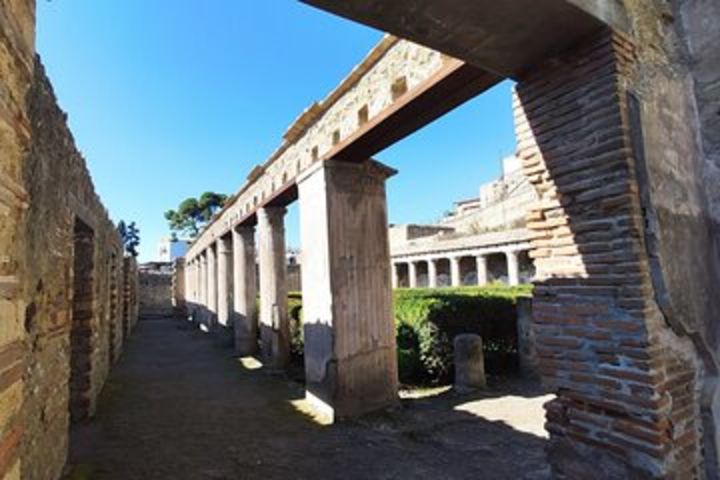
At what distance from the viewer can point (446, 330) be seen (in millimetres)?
7867

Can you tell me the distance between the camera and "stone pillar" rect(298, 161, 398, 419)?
5.93 metres

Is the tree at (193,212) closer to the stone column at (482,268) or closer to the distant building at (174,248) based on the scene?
the distant building at (174,248)

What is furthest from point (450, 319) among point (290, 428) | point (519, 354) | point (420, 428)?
point (290, 428)

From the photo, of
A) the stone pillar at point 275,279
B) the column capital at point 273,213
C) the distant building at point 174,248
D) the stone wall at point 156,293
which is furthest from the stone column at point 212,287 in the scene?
the distant building at point 174,248

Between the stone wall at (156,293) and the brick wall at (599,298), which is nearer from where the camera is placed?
the brick wall at (599,298)

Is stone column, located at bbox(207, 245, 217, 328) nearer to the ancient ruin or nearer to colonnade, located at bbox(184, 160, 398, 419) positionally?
colonnade, located at bbox(184, 160, 398, 419)

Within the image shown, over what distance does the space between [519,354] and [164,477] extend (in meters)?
5.91

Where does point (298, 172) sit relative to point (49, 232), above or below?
above

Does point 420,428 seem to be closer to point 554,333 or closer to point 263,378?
point 554,333

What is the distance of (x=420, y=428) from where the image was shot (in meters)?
5.37

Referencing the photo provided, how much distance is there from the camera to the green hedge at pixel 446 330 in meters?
7.73

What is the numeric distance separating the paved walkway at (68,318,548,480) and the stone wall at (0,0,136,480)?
1.95ft

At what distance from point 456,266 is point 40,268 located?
2496 centimetres

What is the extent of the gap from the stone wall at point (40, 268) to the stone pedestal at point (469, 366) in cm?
505
